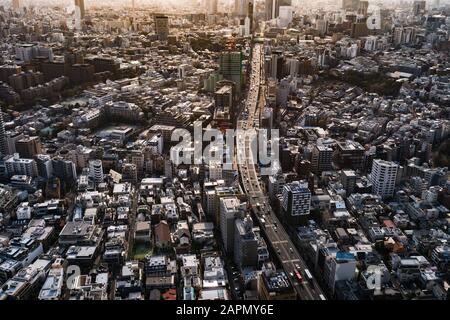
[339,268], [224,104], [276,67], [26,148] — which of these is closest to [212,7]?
[276,67]

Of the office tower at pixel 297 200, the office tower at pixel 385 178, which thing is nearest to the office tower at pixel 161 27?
the office tower at pixel 385 178

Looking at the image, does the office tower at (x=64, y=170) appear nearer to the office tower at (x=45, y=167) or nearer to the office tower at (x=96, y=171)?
the office tower at (x=45, y=167)

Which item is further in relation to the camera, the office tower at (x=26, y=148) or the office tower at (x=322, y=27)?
the office tower at (x=322, y=27)

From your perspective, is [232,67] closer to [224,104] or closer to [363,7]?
[224,104]

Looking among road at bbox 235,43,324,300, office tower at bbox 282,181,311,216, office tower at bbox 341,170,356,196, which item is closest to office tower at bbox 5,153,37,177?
road at bbox 235,43,324,300

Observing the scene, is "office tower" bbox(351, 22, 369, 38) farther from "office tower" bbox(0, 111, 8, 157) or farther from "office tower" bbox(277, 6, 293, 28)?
"office tower" bbox(0, 111, 8, 157)

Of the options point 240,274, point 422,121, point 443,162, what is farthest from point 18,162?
point 422,121

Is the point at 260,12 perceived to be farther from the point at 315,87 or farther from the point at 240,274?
the point at 240,274
